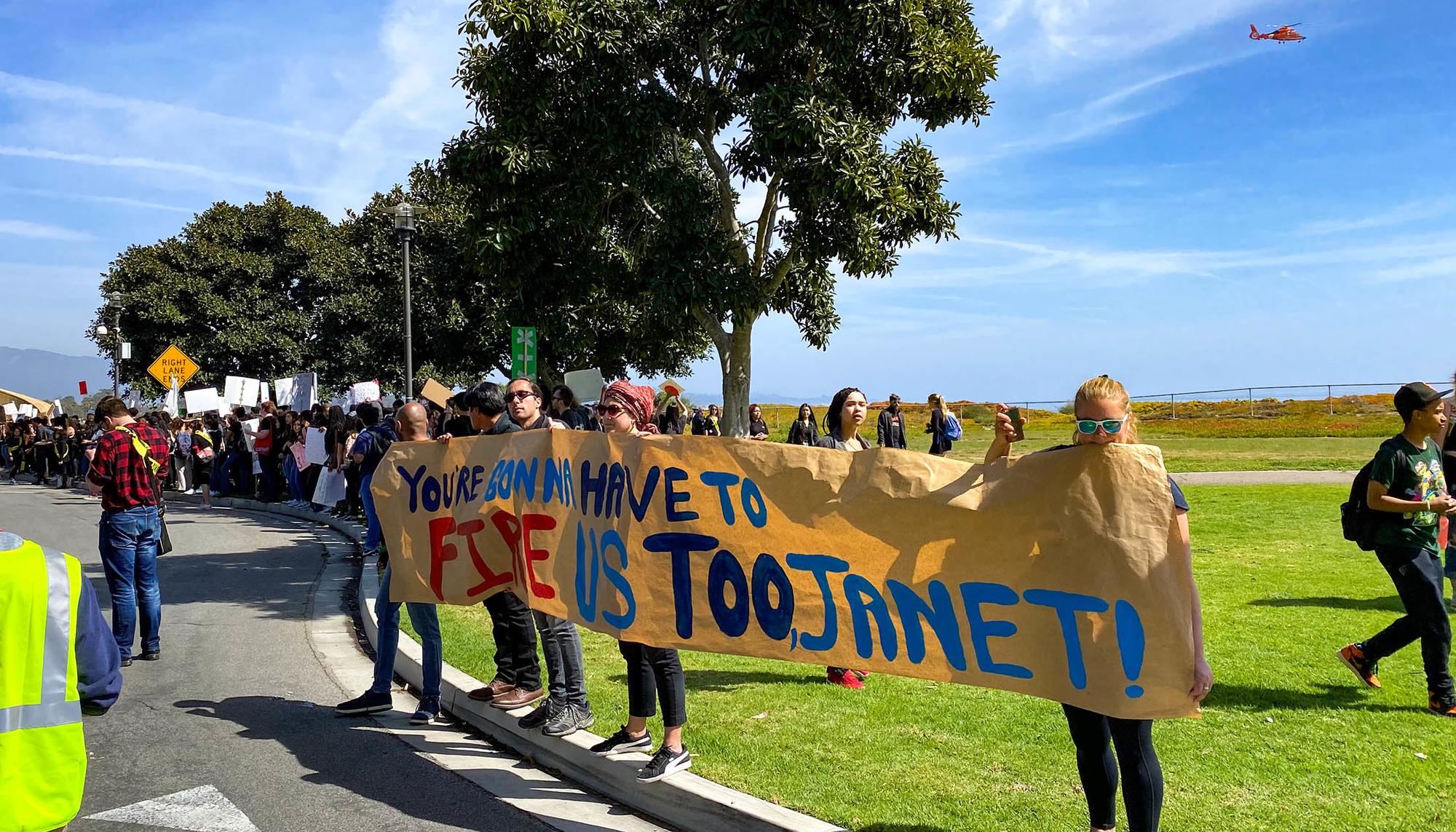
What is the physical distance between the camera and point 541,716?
5438mm

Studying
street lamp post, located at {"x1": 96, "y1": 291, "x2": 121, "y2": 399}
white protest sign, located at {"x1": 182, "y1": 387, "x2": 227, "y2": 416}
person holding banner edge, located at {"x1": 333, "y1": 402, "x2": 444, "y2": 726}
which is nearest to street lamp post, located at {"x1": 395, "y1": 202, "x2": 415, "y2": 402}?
person holding banner edge, located at {"x1": 333, "y1": 402, "x2": 444, "y2": 726}

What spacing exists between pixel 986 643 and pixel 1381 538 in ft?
9.95

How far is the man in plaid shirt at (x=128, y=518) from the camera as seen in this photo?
285 inches

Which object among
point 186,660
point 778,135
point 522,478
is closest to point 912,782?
point 522,478

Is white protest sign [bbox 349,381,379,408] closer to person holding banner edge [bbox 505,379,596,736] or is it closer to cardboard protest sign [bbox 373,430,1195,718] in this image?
cardboard protest sign [bbox 373,430,1195,718]

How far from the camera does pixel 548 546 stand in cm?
536

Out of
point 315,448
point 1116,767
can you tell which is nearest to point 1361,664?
point 1116,767

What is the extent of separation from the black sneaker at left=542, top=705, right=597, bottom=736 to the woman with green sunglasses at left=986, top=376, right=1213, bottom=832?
269cm

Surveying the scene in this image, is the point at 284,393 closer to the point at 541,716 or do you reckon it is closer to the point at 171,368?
the point at 171,368

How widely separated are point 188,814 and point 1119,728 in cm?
401

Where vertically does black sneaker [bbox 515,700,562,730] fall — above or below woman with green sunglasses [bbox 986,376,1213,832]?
below

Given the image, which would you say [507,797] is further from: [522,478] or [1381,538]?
[1381,538]

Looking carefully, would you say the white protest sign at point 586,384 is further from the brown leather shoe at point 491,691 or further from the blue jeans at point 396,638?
the brown leather shoe at point 491,691

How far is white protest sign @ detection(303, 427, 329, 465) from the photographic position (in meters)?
17.3
